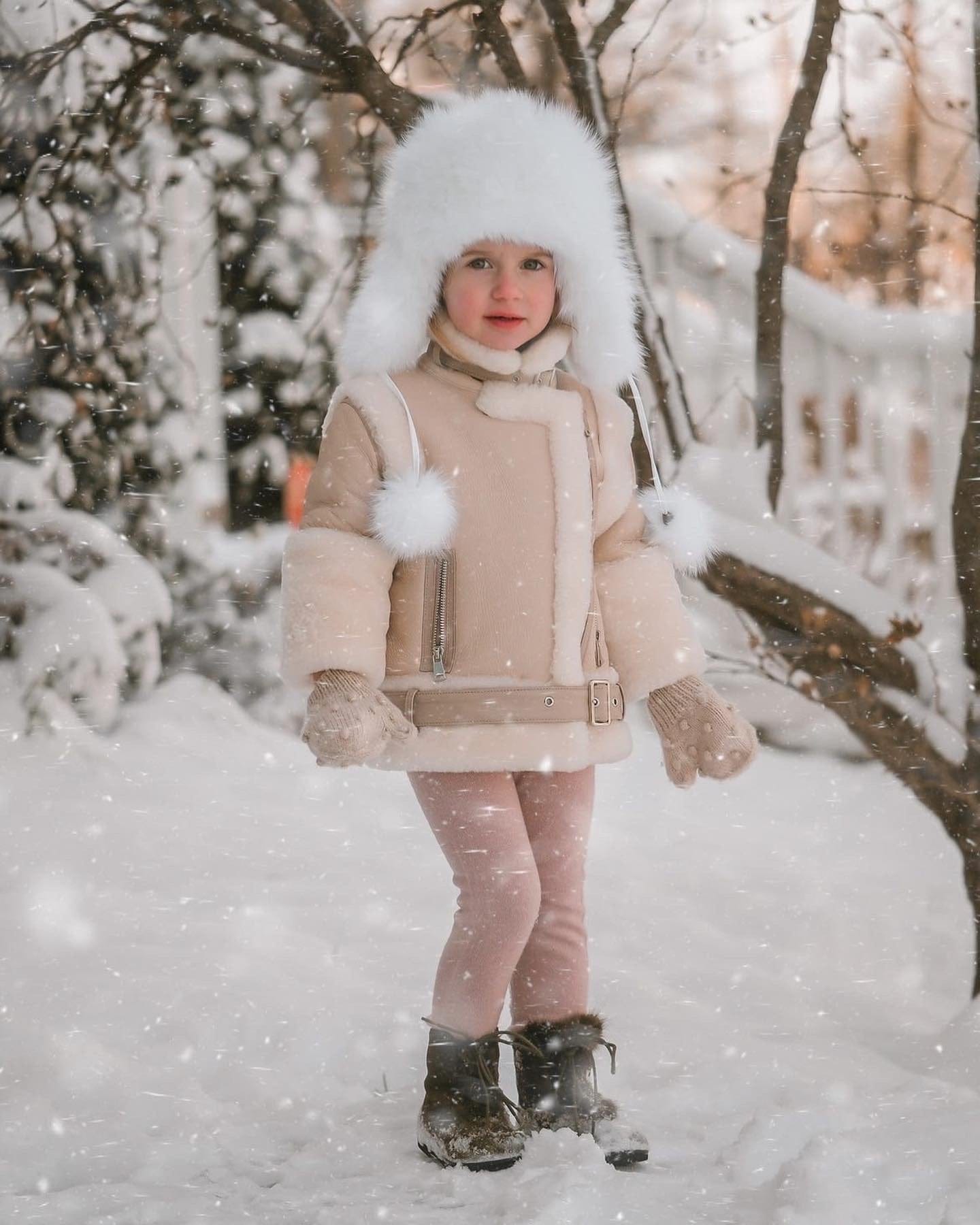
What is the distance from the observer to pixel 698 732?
2045 mm

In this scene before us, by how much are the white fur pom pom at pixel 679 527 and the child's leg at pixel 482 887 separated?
0.47 m

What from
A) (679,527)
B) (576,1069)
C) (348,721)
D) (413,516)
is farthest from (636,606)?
(576,1069)

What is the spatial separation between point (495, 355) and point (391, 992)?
1.30 metres

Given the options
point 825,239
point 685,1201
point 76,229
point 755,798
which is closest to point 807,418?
point 825,239

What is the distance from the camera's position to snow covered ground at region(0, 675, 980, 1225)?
187 cm

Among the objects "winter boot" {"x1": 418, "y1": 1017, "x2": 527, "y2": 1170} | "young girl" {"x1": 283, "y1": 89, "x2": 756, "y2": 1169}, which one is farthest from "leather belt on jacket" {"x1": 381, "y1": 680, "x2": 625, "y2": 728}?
"winter boot" {"x1": 418, "y1": 1017, "x2": 527, "y2": 1170}

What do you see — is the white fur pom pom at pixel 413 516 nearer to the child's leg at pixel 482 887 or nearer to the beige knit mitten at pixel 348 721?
the beige knit mitten at pixel 348 721

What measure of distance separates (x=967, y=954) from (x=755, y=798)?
88 cm

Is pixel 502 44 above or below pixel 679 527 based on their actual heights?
above

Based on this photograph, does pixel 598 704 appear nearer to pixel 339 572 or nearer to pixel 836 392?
pixel 339 572

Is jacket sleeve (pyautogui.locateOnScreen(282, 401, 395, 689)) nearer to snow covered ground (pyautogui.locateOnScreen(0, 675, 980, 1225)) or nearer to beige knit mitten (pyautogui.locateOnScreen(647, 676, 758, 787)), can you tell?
beige knit mitten (pyautogui.locateOnScreen(647, 676, 758, 787))

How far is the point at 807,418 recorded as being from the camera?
4.17 meters

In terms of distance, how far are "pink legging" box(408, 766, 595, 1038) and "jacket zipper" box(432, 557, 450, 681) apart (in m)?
0.17

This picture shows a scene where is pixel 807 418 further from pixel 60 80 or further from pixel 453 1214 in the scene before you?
pixel 453 1214
